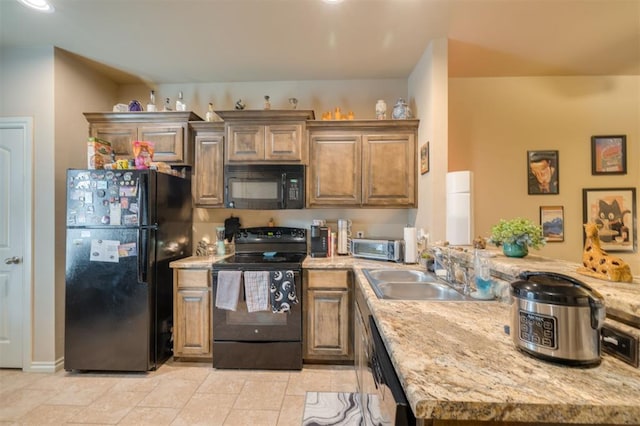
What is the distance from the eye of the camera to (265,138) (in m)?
2.64

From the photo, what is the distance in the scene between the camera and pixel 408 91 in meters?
2.92

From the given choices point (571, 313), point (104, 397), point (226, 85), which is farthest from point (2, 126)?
point (571, 313)

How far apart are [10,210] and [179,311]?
1714 millimetres

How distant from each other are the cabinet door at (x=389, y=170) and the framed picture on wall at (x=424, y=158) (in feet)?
0.40

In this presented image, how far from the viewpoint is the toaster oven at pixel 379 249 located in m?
2.45

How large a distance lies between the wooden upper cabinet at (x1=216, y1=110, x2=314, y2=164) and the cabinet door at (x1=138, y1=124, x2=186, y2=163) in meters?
0.47

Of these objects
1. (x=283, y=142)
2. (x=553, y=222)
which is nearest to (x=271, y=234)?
(x=283, y=142)

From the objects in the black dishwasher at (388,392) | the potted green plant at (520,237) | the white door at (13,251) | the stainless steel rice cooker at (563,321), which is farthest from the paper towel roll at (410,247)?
the white door at (13,251)

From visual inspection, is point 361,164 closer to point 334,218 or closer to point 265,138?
point 334,218

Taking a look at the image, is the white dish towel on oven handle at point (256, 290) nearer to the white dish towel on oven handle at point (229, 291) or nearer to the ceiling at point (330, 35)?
the white dish towel on oven handle at point (229, 291)

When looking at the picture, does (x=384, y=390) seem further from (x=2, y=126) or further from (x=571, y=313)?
(x=2, y=126)

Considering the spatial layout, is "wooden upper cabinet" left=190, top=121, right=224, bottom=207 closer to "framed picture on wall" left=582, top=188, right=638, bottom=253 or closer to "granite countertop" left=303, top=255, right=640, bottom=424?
"granite countertop" left=303, top=255, right=640, bottom=424

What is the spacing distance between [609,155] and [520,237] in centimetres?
229

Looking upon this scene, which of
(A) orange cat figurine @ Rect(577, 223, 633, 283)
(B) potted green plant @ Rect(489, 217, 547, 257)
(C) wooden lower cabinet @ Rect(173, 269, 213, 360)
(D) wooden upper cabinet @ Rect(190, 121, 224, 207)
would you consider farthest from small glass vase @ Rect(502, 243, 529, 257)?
(D) wooden upper cabinet @ Rect(190, 121, 224, 207)
